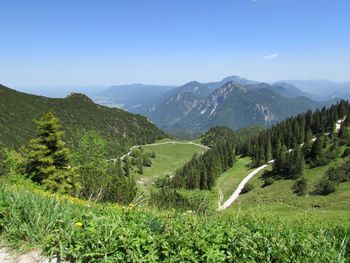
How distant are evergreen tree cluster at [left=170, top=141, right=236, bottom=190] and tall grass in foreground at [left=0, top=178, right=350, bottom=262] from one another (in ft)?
307

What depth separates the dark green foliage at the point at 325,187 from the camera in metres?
71.6

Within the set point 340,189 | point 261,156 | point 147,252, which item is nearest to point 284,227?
point 147,252

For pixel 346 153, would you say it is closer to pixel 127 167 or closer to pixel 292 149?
pixel 292 149

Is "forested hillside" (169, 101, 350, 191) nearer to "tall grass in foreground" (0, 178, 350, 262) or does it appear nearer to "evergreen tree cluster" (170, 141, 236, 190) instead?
"evergreen tree cluster" (170, 141, 236, 190)

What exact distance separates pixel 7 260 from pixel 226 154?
130m

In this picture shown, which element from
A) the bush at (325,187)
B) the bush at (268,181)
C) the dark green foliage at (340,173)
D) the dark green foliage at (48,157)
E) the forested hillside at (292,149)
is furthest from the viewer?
the forested hillside at (292,149)

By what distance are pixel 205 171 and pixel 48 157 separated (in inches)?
2819

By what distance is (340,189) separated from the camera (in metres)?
71.4

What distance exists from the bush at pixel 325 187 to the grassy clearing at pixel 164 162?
59.9 metres

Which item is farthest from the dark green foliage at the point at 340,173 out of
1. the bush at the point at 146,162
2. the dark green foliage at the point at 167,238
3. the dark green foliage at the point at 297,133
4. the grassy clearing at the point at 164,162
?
the bush at the point at 146,162

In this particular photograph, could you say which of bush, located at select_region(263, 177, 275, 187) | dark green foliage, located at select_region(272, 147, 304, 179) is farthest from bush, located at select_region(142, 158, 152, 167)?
bush, located at select_region(263, 177, 275, 187)

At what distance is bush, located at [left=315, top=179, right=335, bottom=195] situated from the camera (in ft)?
235

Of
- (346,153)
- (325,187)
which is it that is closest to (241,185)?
(325,187)

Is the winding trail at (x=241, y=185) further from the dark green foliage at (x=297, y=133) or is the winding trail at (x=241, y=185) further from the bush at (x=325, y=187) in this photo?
the bush at (x=325, y=187)
